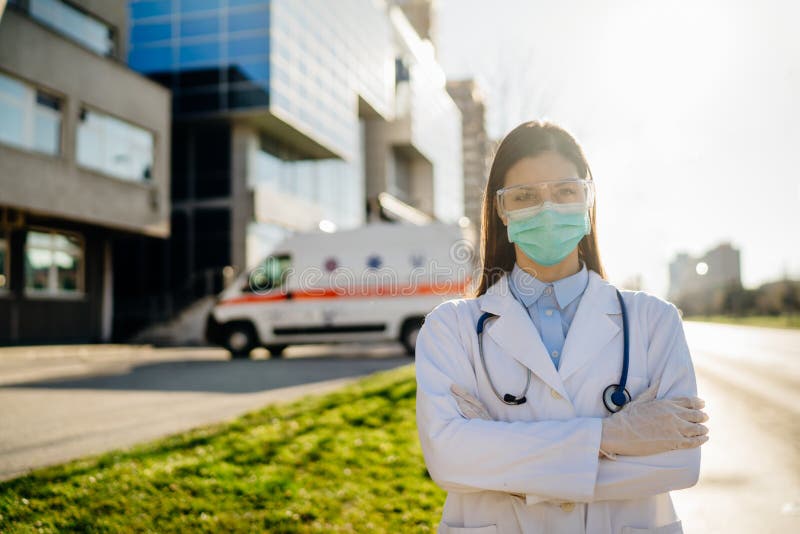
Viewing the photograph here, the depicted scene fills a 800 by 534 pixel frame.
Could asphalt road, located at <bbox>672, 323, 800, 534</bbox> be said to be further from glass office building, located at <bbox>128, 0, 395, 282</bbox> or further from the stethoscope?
glass office building, located at <bbox>128, 0, 395, 282</bbox>

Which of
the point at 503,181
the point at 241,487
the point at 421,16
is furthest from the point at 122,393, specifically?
the point at 421,16

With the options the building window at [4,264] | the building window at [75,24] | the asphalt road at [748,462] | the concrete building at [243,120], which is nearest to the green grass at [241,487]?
the asphalt road at [748,462]

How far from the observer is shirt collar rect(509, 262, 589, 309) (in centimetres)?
202

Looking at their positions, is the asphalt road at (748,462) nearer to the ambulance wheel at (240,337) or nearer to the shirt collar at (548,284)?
the shirt collar at (548,284)

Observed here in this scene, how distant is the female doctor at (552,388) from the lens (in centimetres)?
172

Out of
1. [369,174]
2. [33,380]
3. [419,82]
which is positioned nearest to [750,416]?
[33,380]

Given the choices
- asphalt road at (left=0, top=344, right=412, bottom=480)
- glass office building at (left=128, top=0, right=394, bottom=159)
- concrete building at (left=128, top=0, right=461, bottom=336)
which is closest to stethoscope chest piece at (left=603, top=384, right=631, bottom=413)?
asphalt road at (left=0, top=344, right=412, bottom=480)

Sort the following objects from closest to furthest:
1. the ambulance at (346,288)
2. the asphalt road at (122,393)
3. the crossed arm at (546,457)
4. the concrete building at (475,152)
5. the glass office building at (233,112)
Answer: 1. the crossed arm at (546,457)
2. the asphalt road at (122,393)
3. the concrete building at (475,152)
4. the ambulance at (346,288)
5. the glass office building at (233,112)

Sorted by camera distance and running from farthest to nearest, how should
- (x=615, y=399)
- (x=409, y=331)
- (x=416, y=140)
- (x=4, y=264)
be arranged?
(x=416, y=140), (x=4, y=264), (x=409, y=331), (x=615, y=399)

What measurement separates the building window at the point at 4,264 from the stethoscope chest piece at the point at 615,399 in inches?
765

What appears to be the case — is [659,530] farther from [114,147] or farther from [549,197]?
[114,147]

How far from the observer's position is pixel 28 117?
17141 millimetres

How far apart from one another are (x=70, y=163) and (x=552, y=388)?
63.7ft

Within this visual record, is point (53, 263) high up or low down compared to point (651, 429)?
up
